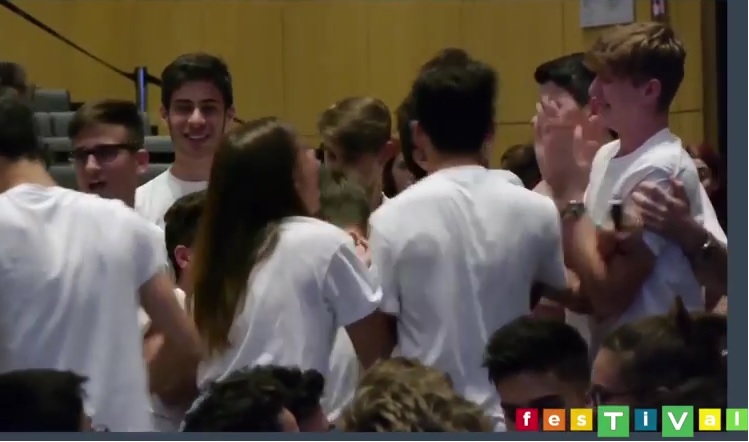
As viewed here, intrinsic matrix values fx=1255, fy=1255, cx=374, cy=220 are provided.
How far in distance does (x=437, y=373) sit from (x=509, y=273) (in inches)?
17.5

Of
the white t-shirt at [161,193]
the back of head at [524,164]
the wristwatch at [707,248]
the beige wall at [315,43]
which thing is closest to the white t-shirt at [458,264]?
the wristwatch at [707,248]

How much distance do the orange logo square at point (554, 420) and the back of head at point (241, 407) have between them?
420 millimetres

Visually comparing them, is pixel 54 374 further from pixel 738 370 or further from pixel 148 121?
pixel 148 121

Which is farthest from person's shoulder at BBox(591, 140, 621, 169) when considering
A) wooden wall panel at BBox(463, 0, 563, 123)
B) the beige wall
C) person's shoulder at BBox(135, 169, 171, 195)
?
wooden wall panel at BBox(463, 0, 563, 123)

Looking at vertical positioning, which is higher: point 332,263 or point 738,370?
point 332,263

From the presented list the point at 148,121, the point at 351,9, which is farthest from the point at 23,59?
the point at 351,9

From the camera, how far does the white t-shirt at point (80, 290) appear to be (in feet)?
6.56

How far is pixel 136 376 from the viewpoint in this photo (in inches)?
82.3

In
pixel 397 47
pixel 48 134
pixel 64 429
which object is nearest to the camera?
pixel 64 429

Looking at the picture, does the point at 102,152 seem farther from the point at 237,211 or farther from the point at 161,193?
the point at 237,211

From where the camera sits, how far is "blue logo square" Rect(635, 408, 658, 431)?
1822 millimetres

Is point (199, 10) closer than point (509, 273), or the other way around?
point (509, 273)

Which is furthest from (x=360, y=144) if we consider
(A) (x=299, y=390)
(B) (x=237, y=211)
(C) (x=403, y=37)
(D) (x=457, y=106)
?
(C) (x=403, y=37)

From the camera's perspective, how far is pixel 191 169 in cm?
288
